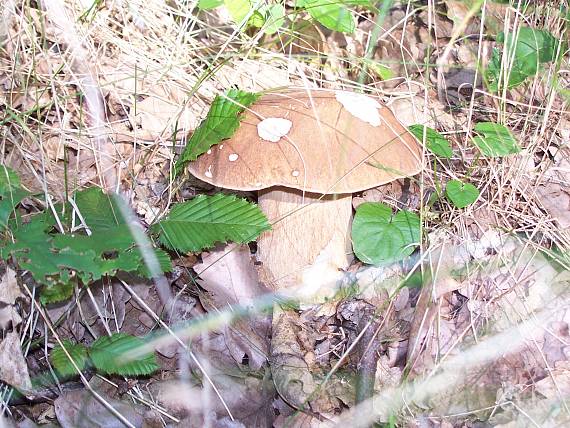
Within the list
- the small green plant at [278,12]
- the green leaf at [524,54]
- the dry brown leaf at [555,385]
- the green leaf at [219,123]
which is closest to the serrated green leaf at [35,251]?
the green leaf at [219,123]

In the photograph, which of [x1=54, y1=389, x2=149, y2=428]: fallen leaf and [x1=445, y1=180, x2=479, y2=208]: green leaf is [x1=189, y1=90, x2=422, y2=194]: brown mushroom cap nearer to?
[x1=445, y1=180, x2=479, y2=208]: green leaf

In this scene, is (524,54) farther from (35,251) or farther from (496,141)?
(35,251)

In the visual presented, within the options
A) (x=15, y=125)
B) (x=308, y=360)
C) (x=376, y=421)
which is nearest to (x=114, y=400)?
(x=308, y=360)

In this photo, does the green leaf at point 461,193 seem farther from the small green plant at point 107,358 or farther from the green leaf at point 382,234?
the small green plant at point 107,358

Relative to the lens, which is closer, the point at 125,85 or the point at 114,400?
the point at 114,400

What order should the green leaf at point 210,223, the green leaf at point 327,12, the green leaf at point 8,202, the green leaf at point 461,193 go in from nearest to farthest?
the green leaf at point 8,202, the green leaf at point 210,223, the green leaf at point 461,193, the green leaf at point 327,12

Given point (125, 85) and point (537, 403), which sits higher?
point (125, 85)

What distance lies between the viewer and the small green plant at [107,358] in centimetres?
176

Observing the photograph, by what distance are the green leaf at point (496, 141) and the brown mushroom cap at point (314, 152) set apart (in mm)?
333

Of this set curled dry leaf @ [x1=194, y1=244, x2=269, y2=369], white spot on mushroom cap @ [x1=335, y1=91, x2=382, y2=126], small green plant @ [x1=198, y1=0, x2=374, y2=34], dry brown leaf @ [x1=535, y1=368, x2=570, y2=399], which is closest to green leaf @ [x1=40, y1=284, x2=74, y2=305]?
curled dry leaf @ [x1=194, y1=244, x2=269, y2=369]

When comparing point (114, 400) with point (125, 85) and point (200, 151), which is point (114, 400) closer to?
point (200, 151)

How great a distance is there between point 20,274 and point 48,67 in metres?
1.03

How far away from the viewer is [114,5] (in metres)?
2.72

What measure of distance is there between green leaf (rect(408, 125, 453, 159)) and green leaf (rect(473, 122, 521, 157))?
0.34ft
